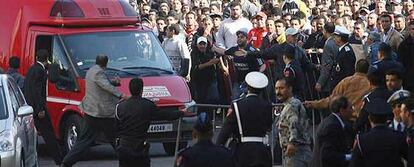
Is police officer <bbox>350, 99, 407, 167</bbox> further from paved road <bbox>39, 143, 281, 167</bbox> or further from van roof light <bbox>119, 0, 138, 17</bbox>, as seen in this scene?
van roof light <bbox>119, 0, 138, 17</bbox>

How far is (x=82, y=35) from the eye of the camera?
21.7 metres

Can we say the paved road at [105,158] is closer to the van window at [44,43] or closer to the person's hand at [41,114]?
the person's hand at [41,114]

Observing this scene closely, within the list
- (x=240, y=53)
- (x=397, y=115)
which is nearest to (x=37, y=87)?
(x=240, y=53)

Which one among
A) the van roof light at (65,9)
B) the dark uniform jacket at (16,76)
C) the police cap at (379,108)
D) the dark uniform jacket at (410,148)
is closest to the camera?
the dark uniform jacket at (410,148)

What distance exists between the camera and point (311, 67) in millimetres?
22547

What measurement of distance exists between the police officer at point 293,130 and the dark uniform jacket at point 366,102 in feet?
1.88

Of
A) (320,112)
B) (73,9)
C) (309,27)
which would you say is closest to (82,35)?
(73,9)

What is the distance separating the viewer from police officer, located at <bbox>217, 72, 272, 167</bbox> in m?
13.8

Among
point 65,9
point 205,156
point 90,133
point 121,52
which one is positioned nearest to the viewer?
point 205,156

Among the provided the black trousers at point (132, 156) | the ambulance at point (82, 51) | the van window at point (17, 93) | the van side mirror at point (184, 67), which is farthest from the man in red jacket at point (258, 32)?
the black trousers at point (132, 156)

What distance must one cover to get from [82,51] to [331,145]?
8657 millimetres

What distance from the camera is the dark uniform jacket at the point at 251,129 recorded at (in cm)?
1380

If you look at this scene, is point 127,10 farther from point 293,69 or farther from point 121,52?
point 293,69

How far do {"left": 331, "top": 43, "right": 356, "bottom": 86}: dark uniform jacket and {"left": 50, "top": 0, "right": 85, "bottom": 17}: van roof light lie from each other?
13.2ft
